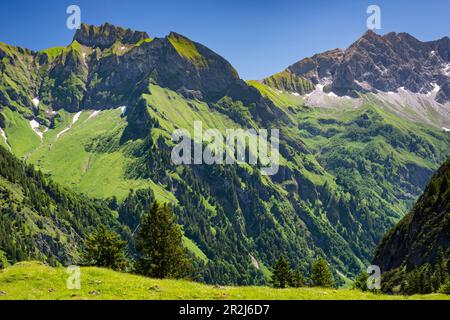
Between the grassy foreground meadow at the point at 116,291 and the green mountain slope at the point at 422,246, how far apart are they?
9184cm

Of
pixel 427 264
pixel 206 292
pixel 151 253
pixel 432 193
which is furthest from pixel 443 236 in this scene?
pixel 206 292

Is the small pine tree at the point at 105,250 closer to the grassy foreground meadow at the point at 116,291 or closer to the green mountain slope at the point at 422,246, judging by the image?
the grassy foreground meadow at the point at 116,291

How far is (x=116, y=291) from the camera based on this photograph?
36875 mm

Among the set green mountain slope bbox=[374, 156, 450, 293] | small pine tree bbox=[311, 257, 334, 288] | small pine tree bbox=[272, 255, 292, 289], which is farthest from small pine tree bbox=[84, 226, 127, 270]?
green mountain slope bbox=[374, 156, 450, 293]

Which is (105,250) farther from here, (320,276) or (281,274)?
(320,276)

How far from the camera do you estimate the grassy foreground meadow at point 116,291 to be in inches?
1382

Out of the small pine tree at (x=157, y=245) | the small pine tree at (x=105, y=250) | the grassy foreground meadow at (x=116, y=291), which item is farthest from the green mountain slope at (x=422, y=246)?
the grassy foreground meadow at (x=116, y=291)

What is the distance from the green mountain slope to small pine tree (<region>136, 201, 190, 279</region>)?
8030 centimetres

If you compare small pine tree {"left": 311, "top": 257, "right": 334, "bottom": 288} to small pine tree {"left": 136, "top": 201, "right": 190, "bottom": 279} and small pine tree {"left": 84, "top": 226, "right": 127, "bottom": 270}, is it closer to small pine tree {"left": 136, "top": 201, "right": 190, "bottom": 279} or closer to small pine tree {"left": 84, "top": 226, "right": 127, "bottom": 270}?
small pine tree {"left": 136, "top": 201, "right": 190, "bottom": 279}

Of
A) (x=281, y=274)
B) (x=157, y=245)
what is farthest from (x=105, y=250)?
(x=281, y=274)

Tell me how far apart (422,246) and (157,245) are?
390ft
